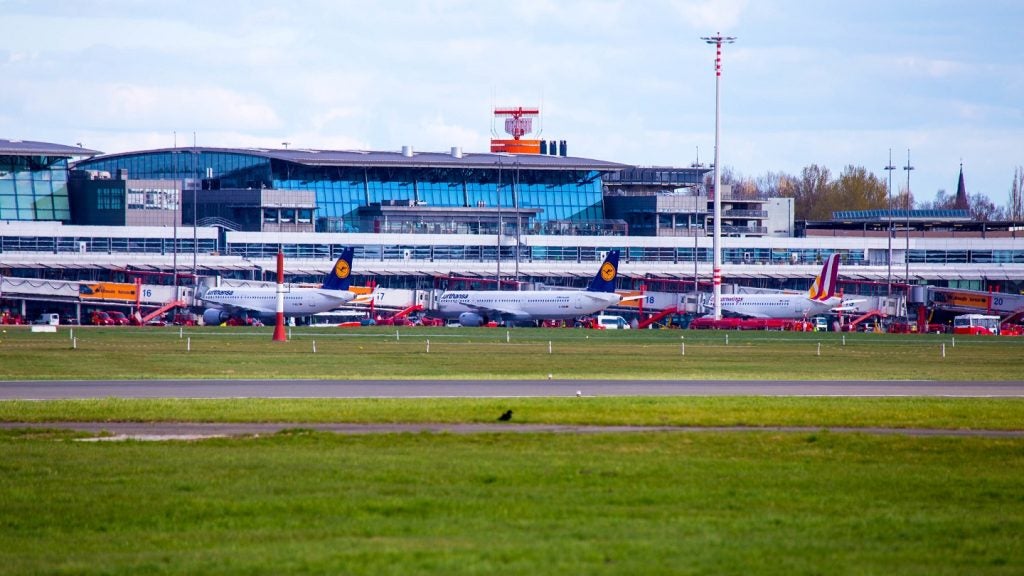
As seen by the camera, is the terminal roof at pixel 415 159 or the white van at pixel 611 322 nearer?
the white van at pixel 611 322

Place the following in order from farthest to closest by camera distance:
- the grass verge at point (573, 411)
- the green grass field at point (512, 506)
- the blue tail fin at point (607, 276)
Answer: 1. the blue tail fin at point (607, 276)
2. the grass verge at point (573, 411)
3. the green grass field at point (512, 506)

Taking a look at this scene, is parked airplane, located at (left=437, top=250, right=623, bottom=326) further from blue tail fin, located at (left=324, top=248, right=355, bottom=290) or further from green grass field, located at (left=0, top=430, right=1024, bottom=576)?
green grass field, located at (left=0, top=430, right=1024, bottom=576)

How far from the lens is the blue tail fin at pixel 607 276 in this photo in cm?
11788

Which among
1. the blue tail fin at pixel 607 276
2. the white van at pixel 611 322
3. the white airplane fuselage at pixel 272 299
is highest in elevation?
the blue tail fin at pixel 607 276

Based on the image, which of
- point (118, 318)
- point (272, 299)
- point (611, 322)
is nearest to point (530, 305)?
point (611, 322)

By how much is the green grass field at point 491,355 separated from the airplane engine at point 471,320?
24.2 m

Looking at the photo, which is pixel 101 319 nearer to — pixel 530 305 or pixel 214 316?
pixel 214 316

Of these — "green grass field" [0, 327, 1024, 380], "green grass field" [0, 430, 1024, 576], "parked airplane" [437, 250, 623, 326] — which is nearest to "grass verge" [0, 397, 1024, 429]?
"green grass field" [0, 430, 1024, 576]

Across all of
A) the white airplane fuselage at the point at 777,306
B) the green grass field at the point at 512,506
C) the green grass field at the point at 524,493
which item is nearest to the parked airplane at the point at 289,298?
the white airplane fuselage at the point at 777,306

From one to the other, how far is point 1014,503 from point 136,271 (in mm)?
116166

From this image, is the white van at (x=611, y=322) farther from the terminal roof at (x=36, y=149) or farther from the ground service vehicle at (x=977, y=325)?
the terminal roof at (x=36, y=149)

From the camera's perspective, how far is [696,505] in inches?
714

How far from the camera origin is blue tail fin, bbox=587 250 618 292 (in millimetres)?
117875

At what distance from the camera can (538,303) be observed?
394 feet
